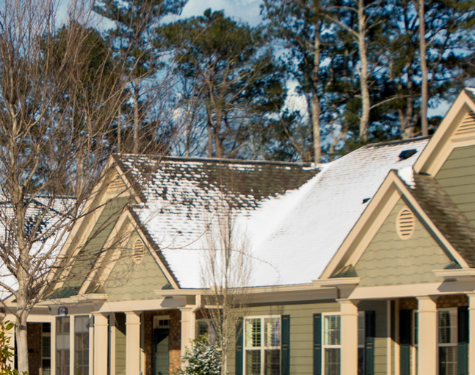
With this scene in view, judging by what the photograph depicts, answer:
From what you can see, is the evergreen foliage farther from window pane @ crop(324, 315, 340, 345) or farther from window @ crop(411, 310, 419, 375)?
window @ crop(411, 310, 419, 375)

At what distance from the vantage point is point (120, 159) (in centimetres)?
1346

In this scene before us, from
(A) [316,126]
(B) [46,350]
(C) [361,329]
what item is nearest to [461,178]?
(C) [361,329]

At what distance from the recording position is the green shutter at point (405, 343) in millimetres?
16266

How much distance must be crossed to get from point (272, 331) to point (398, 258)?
4.34m

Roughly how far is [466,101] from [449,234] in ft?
8.43

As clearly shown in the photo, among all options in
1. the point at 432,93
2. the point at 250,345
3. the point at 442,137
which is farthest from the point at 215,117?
the point at 442,137

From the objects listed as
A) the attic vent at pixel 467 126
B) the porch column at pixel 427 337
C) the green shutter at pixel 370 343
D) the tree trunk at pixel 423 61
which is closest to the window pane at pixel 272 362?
the green shutter at pixel 370 343

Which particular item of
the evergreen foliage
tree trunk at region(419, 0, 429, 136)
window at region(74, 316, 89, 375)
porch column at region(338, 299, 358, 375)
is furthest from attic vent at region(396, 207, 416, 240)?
tree trunk at region(419, 0, 429, 136)

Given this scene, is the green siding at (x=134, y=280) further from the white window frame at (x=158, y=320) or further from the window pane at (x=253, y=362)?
the window pane at (x=253, y=362)

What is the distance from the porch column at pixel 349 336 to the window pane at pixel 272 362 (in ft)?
8.52

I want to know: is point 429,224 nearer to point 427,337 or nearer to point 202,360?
point 427,337

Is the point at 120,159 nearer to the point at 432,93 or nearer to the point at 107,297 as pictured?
the point at 107,297

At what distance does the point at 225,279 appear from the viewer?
17828 millimetres

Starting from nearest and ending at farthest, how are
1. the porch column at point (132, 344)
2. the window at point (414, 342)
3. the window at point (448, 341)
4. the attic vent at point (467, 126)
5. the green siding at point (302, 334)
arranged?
1. the attic vent at point (467, 126)
2. the window at point (448, 341)
3. the window at point (414, 342)
4. the green siding at point (302, 334)
5. the porch column at point (132, 344)
